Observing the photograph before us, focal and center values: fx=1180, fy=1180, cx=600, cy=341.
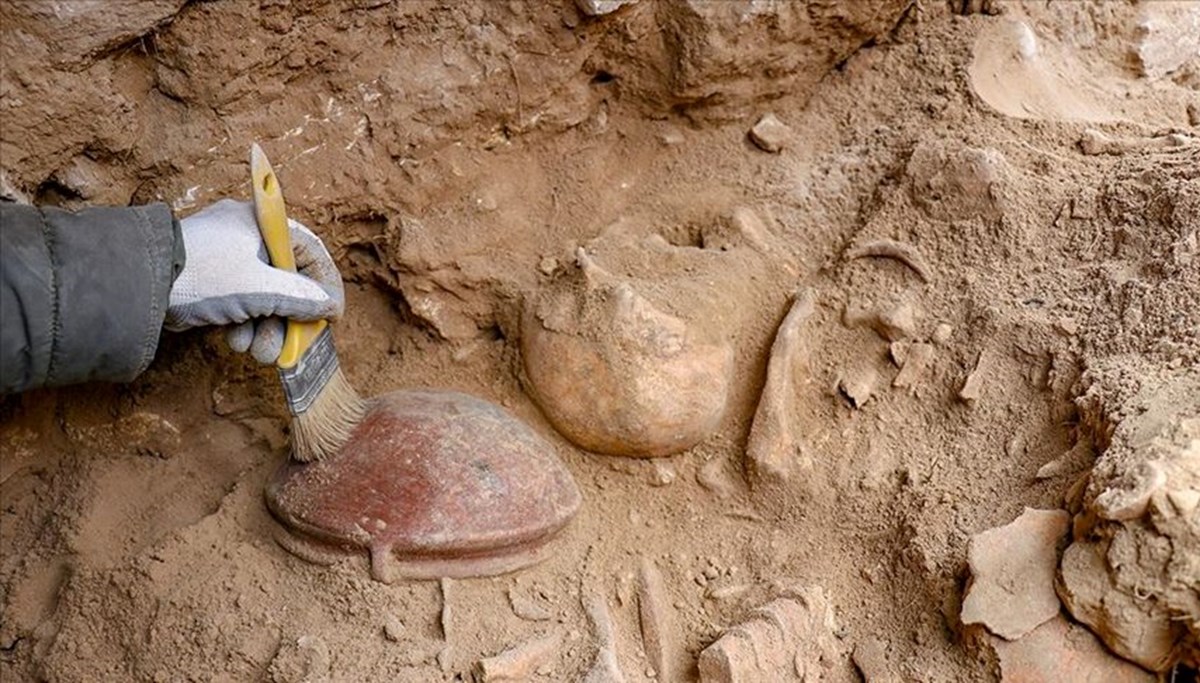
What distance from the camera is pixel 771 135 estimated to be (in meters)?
2.43

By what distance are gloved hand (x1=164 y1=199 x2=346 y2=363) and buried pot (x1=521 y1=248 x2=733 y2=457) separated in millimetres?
411

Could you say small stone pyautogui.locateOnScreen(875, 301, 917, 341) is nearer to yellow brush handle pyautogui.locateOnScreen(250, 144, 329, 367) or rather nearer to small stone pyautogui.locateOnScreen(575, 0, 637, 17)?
small stone pyautogui.locateOnScreen(575, 0, 637, 17)

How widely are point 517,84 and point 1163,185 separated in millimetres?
1169

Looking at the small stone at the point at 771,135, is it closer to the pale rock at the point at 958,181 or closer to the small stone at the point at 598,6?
the pale rock at the point at 958,181

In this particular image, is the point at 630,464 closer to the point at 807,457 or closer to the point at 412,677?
the point at 807,457

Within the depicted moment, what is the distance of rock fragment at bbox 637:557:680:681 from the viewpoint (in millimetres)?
1887

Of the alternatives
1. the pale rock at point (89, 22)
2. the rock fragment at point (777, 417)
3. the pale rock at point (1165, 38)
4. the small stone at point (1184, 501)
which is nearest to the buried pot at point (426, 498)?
the rock fragment at point (777, 417)

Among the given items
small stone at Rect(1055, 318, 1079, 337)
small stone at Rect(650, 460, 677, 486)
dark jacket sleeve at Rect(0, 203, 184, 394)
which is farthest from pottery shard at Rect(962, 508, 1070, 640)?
dark jacket sleeve at Rect(0, 203, 184, 394)

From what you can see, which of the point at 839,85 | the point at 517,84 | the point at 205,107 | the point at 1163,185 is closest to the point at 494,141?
the point at 517,84

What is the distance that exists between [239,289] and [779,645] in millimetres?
998

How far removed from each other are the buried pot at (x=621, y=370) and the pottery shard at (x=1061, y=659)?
0.66 metres

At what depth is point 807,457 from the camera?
2051 mm

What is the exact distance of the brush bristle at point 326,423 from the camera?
1.95m

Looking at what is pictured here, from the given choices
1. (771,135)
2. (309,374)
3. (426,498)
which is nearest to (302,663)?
(426,498)
